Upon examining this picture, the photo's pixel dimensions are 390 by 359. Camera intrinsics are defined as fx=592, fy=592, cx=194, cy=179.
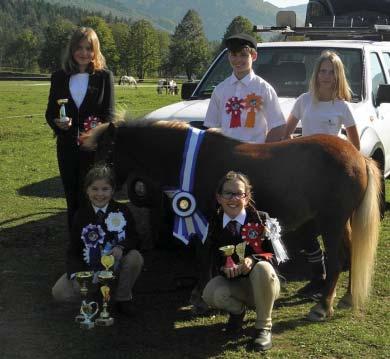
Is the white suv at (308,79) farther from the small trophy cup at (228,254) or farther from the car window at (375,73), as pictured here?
the small trophy cup at (228,254)

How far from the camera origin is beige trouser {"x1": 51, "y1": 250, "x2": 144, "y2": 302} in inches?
169

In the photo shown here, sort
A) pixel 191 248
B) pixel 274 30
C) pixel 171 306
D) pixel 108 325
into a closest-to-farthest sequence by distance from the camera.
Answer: pixel 108 325
pixel 171 306
pixel 191 248
pixel 274 30

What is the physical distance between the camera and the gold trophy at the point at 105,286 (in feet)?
13.4

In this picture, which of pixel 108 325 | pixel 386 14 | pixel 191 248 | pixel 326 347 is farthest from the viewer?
pixel 386 14

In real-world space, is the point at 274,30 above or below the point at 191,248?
above

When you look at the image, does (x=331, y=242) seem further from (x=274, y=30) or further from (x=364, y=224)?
(x=274, y=30)

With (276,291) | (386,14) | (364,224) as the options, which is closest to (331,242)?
(364,224)

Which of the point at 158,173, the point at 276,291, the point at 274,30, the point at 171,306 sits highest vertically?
the point at 274,30

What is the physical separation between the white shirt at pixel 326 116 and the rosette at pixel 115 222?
1.77 m

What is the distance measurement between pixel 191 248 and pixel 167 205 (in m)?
1.04

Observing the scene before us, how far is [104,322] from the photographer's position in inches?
163

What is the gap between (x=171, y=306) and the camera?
183 inches

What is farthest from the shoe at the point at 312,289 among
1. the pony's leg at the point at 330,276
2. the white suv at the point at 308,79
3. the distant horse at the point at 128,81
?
the distant horse at the point at 128,81

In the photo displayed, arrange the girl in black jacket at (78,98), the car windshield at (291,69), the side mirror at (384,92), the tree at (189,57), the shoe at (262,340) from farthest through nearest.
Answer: the tree at (189,57)
the car windshield at (291,69)
the side mirror at (384,92)
the girl in black jacket at (78,98)
the shoe at (262,340)
